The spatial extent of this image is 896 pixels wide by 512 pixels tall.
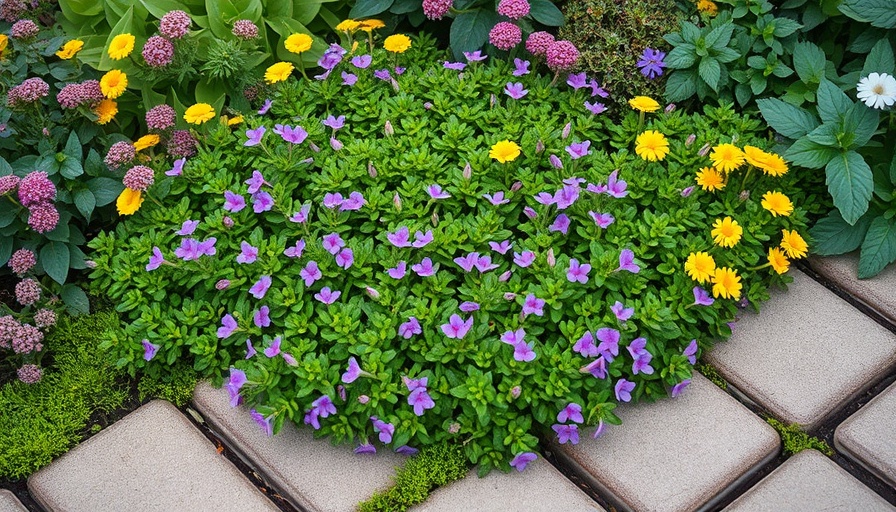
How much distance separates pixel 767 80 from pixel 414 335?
5.56 ft

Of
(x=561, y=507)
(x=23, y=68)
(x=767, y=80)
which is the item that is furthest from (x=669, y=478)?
(x=23, y=68)

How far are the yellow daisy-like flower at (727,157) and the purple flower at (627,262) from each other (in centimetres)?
47

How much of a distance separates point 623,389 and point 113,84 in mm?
1960

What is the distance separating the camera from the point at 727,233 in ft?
8.12

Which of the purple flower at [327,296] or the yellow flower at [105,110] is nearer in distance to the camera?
the purple flower at [327,296]

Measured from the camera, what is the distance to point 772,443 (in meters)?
2.29

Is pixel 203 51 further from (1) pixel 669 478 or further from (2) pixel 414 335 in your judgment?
(1) pixel 669 478

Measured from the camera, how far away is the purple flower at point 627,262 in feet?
7.77

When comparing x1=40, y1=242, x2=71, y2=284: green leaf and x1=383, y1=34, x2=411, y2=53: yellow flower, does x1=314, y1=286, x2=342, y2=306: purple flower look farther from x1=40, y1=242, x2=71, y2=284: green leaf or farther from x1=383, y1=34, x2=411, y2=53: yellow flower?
x1=383, y1=34, x2=411, y2=53: yellow flower

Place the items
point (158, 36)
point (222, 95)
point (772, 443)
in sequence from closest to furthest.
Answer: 1. point (772, 443)
2. point (158, 36)
3. point (222, 95)

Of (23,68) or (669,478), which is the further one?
(23,68)

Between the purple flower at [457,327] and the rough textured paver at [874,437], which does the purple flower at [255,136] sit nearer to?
the purple flower at [457,327]

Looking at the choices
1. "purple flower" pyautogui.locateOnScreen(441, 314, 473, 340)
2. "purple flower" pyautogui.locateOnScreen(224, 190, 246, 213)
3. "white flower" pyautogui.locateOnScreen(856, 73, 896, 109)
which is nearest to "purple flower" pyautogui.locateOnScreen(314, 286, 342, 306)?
"purple flower" pyautogui.locateOnScreen(441, 314, 473, 340)

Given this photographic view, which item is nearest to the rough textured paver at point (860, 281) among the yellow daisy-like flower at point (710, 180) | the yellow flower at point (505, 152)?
the yellow daisy-like flower at point (710, 180)
